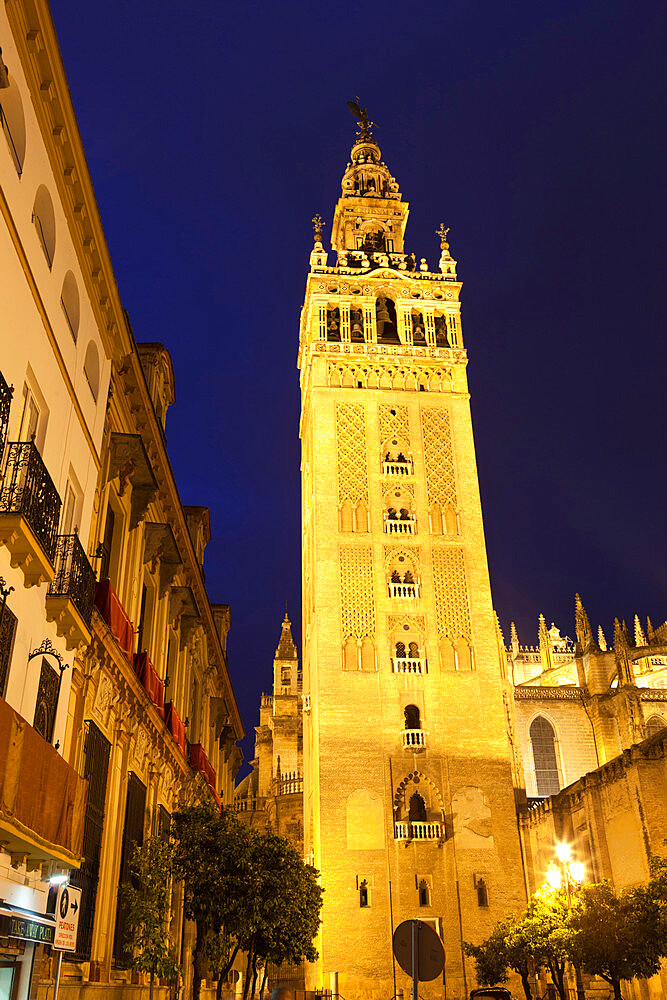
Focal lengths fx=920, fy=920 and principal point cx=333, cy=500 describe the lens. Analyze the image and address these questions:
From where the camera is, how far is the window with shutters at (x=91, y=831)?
13062 millimetres

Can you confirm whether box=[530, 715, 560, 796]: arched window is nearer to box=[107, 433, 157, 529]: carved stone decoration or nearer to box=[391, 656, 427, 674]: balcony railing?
box=[391, 656, 427, 674]: balcony railing

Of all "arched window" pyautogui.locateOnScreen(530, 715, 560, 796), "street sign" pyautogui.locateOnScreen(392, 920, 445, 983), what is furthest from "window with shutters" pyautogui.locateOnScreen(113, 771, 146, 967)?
"arched window" pyautogui.locateOnScreen(530, 715, 560, 796)

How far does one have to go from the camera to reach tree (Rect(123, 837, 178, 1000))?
14.6 metres

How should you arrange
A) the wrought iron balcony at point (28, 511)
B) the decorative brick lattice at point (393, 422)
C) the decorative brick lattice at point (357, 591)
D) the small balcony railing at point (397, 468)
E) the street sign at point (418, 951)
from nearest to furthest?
the street sign at point (418, 951)
the wrought iron balcony at point (28, 511)
the decorative brick lattice at point (357, 591)
the small balcony railing at point (397, 468)
the decorative brick lattice at point (393, 422)

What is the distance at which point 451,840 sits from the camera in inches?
1469

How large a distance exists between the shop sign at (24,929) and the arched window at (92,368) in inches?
308

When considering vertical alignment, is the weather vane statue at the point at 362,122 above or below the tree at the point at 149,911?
above

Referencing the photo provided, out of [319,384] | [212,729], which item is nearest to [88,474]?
[212,729]

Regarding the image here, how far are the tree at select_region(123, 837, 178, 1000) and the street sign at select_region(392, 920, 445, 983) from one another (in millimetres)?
7125

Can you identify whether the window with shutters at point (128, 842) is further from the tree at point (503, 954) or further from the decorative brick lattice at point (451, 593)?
the decorative brick lattice at point (451, 593)

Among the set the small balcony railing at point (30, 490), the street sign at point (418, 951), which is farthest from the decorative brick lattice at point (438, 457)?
the street sign at point (418, 951)

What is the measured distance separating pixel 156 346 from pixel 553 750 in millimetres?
44231

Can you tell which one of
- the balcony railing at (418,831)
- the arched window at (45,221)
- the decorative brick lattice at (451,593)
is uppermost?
the decorative brick lattice at (451,593)

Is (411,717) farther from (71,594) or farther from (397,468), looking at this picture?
(71,594)
